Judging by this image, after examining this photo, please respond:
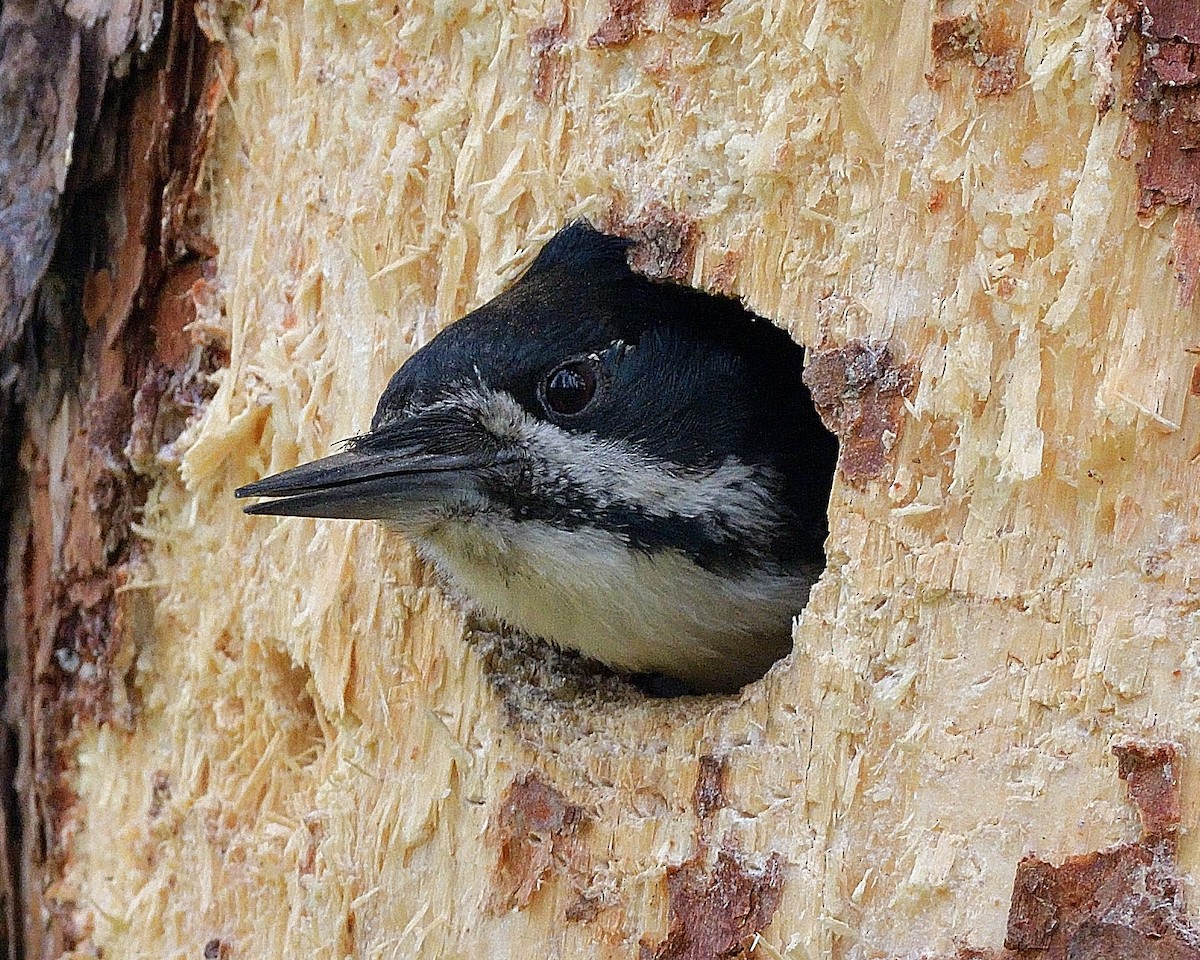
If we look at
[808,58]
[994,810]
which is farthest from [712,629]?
[808,58]

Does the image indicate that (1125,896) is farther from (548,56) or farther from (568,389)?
(548,56)

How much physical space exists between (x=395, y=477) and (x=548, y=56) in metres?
0.58

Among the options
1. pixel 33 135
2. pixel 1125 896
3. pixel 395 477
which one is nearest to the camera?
pixel 1125 896

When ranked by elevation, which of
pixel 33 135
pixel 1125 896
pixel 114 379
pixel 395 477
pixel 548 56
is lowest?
pixel 1125 896

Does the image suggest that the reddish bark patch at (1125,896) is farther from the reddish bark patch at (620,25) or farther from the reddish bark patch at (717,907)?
the reddish bark patch at (620,25)

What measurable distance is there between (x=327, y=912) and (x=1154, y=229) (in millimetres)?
1314

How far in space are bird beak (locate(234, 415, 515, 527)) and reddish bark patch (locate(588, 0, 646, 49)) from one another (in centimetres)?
49

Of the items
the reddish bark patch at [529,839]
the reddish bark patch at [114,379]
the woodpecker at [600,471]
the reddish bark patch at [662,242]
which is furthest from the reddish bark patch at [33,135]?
the reddish bark patch at [529,839]

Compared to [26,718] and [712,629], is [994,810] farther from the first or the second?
[26,718]

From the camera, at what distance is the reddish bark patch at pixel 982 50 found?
1.52 metres

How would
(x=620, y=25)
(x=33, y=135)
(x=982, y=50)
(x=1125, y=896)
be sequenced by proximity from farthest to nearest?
(x=33, y=135)
(x=620, y=25)
(x=982, y=50)
(x=1125, y=896)

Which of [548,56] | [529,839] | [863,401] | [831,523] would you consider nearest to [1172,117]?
[863,401]

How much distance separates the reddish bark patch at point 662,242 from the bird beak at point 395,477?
0.91ft

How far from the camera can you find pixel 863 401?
5.13 feet
